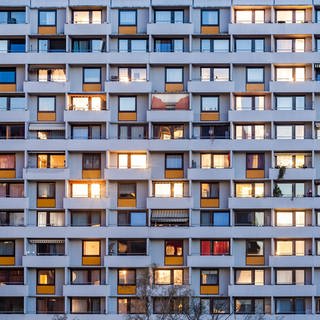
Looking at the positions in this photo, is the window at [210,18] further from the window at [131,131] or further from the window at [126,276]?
the window at [126,276]

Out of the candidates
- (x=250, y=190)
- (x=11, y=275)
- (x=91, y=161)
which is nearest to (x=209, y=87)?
(x=250, y=190)

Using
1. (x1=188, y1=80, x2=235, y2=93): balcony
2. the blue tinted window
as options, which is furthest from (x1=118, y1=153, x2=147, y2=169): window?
the blue tinted window

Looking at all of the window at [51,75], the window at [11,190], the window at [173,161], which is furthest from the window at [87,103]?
the window at [11,190]

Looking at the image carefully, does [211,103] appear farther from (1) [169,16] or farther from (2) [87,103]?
(2) [87,103]

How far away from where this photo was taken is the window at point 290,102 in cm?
7088

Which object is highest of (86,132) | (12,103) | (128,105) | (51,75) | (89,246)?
(51,75)

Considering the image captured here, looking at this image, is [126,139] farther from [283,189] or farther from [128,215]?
[283,189]

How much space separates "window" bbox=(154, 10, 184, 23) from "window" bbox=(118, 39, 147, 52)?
2.17 meters

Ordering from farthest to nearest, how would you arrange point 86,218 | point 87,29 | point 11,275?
point 87,29 < point 86,218 < point 11,275

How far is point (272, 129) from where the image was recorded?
229ft

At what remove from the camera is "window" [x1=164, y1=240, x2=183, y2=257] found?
2739 inches

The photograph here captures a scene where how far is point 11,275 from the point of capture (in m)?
69.6

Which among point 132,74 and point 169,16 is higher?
point 169,16

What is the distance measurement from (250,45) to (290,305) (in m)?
20.9
